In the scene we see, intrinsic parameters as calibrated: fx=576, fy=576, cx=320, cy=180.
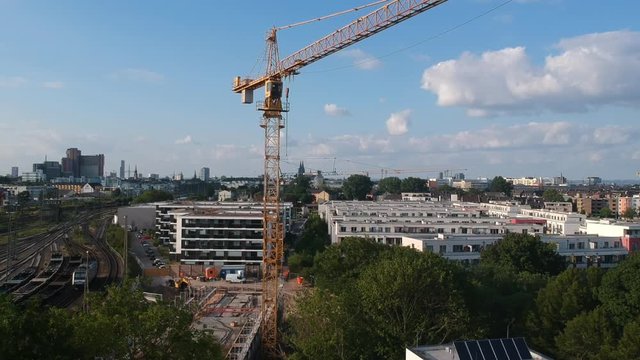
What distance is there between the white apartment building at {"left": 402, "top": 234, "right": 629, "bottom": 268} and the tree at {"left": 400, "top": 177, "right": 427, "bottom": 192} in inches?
2744

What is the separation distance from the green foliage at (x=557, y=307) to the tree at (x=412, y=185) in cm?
8448

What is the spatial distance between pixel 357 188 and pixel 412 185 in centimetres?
1720

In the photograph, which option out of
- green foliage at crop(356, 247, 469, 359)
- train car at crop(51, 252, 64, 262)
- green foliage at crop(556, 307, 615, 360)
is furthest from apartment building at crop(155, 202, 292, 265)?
green foliage at crop(556, 307, 615, 360)

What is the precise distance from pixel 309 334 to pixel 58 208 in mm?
42625

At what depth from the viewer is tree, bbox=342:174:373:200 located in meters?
86.9

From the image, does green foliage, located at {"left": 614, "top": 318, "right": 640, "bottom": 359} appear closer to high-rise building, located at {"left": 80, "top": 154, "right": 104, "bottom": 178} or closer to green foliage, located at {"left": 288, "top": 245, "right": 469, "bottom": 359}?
green foliage, located at {"left": 288, "top": 245, "right": 469, "bottom": 359}

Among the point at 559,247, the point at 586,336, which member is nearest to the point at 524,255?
the point at 559,247

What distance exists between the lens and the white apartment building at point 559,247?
89.3 ft

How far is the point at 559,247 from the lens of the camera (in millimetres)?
29031

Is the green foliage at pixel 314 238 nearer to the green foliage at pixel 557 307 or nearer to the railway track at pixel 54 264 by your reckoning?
the railway track at pixel 54 264

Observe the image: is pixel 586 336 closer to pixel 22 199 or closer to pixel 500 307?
pixel 500 307

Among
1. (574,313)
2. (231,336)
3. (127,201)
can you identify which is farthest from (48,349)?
(127,201)

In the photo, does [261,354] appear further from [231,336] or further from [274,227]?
[274,227]

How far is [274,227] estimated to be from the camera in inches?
824
